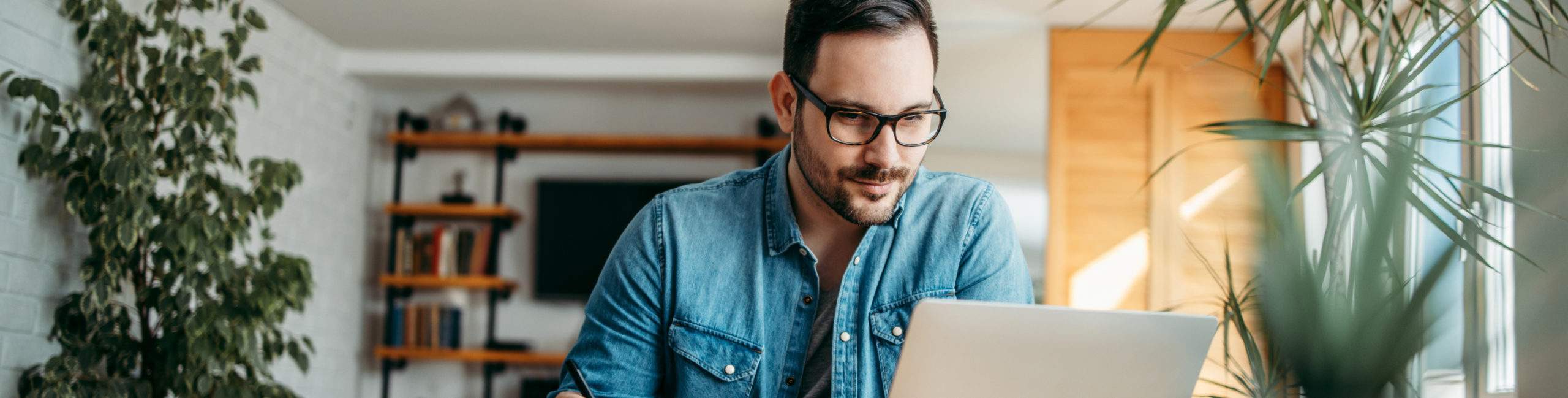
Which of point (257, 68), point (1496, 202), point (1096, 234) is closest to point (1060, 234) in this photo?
point (1096, 234)

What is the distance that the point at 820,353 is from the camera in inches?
54.2

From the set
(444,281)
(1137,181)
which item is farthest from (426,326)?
(1137,181)

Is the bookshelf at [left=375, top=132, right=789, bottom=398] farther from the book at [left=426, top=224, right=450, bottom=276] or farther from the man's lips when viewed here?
the man's lips

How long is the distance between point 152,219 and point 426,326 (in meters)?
2.43

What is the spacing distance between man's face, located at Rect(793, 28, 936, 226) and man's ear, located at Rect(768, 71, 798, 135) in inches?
2.1

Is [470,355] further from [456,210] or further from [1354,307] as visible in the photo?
[1354,307]

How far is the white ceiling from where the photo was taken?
14.9 ft

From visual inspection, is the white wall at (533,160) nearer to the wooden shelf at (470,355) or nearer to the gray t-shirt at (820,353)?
the wooden shelf at (470,355)

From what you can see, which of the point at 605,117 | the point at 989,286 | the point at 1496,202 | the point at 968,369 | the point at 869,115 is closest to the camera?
the point at 968,369

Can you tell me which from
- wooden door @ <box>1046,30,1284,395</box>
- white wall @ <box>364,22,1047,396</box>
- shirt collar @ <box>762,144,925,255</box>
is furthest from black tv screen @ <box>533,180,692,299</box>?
shirt collar @ <box>762,144,925,255</box>

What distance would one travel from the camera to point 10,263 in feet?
10.2

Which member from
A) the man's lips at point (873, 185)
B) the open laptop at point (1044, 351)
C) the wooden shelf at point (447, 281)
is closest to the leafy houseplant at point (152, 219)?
the wooden shelf at point (447, 281)

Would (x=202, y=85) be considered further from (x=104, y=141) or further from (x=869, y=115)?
(x=869, y=115)

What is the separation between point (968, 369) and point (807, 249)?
0.39 meters
